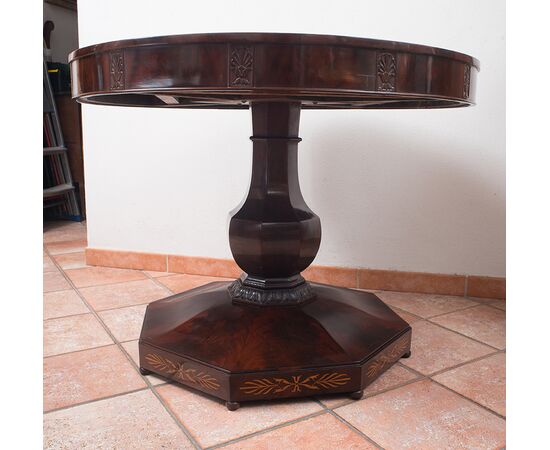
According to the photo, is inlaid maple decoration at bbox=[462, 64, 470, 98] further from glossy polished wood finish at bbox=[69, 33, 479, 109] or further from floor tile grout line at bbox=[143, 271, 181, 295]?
floor tile grout line at bbox=[143, 271, 181, 295]

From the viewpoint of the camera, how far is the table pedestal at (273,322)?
1249mm

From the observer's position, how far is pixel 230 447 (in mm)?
1062

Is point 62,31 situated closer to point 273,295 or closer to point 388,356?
point 273,295

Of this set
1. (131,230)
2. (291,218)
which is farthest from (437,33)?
(131,230)

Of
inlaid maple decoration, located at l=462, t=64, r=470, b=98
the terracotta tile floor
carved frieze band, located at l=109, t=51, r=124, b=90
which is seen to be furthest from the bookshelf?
inlaid maple decoration, located at l=462, t=64, r=470, b=98

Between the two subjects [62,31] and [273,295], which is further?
[62,31]

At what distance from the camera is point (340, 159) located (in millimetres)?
2252

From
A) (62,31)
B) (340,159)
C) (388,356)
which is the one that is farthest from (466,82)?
(62,31)

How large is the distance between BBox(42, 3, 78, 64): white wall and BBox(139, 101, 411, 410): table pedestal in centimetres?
371

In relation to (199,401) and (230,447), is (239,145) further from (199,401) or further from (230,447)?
(230,447)

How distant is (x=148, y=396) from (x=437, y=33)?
1724 mm

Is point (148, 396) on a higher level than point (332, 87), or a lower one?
lower

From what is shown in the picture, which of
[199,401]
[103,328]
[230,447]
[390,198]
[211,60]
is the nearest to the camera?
[211,60]

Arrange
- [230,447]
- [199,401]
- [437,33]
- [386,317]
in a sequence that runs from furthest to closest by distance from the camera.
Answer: [437,33] < [386,317] < [199,401] < [230,447]
